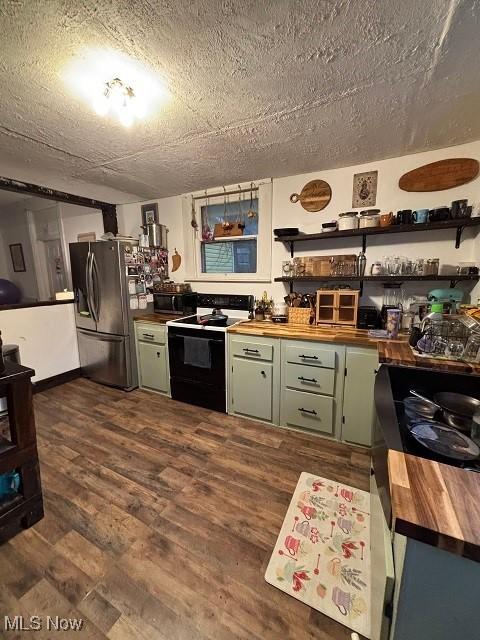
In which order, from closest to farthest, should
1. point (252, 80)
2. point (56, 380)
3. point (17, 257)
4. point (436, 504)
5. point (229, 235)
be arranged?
point (436, 504)
point (252, 80)
point (229, 235)
point (56, 380)
point (17, 257)

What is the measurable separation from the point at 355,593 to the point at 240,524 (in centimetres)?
62

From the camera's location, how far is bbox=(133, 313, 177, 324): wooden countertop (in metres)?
3.00

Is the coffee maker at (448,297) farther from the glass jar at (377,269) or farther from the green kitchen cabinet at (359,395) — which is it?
the green kitchen cabinet at (359,395)

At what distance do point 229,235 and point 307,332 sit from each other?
5.06ft

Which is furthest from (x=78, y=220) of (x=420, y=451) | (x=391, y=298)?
(x=420, y=451)

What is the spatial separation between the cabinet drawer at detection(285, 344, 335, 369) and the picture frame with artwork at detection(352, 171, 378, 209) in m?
1.43

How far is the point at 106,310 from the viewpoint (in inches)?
124

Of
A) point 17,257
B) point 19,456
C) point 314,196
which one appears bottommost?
point 19,456

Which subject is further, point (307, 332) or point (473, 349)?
point (307, 332)

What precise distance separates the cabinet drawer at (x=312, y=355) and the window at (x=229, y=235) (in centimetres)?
103

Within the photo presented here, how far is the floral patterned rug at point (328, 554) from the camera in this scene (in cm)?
118

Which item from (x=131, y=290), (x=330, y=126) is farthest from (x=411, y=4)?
(x=131, y=290)

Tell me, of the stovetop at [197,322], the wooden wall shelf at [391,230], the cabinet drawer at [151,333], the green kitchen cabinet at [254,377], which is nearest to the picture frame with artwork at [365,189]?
the wooden wall shelf at [391,230]

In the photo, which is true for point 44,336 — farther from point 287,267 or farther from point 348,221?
point 348,221
